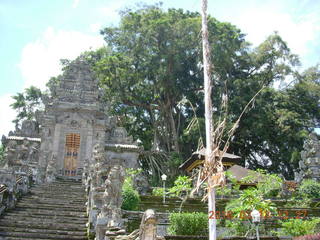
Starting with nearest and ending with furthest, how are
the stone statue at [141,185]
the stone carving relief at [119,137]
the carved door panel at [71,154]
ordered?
the stone statue at [141,185] < the carved door panel at [71,154] < the stone carving relief at [119,137]

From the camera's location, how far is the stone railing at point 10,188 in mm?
10930

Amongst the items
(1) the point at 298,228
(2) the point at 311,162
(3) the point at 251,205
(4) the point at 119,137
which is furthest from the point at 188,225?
(4) the point at 119,137

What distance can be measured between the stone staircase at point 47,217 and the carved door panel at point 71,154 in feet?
18.8

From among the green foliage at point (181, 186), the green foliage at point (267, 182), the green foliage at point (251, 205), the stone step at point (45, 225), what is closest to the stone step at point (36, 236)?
the stone step at point (45, 225)

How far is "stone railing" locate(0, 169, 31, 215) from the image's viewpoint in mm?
10930

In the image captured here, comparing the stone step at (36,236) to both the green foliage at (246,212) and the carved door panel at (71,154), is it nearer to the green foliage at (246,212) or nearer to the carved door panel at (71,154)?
the green foliage at (246,212)

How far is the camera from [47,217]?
10.5 meters

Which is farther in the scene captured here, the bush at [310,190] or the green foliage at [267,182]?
the bush at [310,190]

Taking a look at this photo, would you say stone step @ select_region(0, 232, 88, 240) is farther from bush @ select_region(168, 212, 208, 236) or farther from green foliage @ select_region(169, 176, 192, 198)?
green foliage @ select_region(169, 176, 192, 198)

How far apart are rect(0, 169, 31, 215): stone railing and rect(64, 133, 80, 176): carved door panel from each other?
628 centimetres

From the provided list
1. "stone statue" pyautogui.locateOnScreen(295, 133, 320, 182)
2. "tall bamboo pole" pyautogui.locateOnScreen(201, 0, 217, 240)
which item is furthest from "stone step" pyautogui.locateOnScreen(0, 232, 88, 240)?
"stone statue" pyautogui.locateOnScreen(295, 133, 320, 182)

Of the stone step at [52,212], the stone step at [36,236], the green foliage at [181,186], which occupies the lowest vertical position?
the stone step at [36,236]

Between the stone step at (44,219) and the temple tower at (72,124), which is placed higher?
the temple tower at (72,124)

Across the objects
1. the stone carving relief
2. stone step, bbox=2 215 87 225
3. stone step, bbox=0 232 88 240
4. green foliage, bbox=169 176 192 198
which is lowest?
stone step, bbox=0 232 88 240
